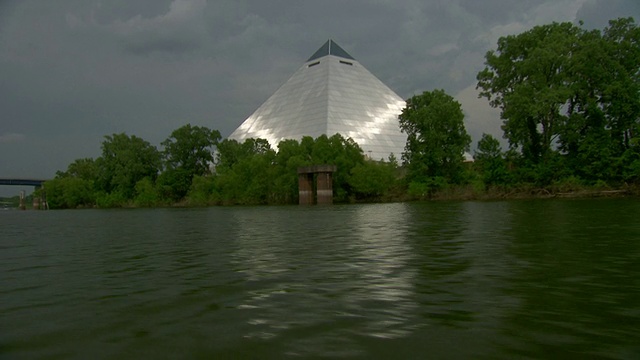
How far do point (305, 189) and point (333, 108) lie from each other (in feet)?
260

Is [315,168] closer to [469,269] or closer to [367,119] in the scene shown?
[469,269]

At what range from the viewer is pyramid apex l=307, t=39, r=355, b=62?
16550 centimetres

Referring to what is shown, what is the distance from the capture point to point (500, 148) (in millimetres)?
54625

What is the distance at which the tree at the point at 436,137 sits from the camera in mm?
58531

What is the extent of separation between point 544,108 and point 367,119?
100369mm

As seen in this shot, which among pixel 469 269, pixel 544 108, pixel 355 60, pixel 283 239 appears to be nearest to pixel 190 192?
pixel 544 108

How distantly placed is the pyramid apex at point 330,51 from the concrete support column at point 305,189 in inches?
4268

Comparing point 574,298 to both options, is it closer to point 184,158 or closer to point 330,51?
point 184,158

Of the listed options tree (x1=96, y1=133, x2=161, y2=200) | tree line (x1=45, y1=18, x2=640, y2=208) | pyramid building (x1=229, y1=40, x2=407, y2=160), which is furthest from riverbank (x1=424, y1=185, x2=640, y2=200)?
pyramid building (x1=229, y1=40, x2=407, y2=160)

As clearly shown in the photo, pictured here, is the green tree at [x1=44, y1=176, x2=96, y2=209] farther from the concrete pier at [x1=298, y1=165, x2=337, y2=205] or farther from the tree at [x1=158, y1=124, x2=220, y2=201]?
the concrete pier at [x1=298, y1=165, x2=337, y2=205]

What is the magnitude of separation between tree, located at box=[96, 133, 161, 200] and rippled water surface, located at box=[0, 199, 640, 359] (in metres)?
89.5

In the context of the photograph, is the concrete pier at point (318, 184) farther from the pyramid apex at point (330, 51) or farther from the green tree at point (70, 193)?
the pyramid apex at point (330, 51)

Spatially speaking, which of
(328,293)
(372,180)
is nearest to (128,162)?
(372,180)

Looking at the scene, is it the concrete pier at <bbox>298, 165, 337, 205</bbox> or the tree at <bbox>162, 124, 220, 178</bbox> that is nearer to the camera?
the concrete pier at <bbox>298, 165, 337, 205</bbox>
